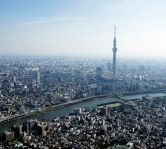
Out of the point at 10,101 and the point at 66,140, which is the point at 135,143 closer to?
the point at 66,140

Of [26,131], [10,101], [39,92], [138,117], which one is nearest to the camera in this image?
[26,131]

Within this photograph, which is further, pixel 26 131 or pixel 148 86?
pixel 148 86

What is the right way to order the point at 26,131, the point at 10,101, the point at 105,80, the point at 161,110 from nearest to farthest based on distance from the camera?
the point at 26,131
the point at 161,110
the point at 10,101
the point at 105,80

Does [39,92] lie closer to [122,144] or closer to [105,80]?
[105,80]

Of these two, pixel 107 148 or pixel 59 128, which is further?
pixel 59 128

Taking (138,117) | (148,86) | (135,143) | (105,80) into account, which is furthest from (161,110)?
(105,80)

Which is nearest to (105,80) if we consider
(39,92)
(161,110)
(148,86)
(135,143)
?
(148,86)
